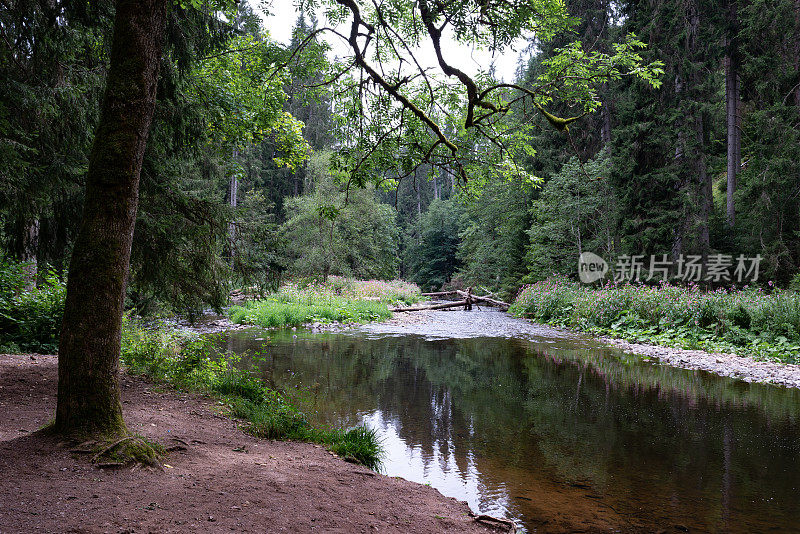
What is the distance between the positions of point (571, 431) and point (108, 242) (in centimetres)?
565

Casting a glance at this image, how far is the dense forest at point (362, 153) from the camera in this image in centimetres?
539

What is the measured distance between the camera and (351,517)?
3.09 m

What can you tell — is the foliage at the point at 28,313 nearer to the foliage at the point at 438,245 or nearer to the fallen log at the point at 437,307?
the fallen log at the point at 437,307

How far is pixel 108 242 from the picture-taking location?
320 centimetres

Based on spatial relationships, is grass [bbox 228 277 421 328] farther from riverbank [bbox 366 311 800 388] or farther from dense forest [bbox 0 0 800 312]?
dense forest [bbox 0 0 800 312]

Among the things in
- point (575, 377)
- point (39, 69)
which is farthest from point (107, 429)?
point (575, 377)

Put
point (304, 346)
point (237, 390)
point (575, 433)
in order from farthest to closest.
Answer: point (304, 346)
point (237, 390)
point (575, 433)

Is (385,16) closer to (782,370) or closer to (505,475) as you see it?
(505,475)

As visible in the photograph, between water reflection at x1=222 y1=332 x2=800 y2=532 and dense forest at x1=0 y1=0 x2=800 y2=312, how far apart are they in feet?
9.30

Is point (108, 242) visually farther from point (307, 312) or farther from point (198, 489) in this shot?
point (307, 312)

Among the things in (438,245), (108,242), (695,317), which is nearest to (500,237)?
(438,245)

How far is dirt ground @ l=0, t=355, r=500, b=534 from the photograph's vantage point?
8.18ft

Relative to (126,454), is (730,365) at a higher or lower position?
lower

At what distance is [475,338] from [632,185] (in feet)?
33.4
